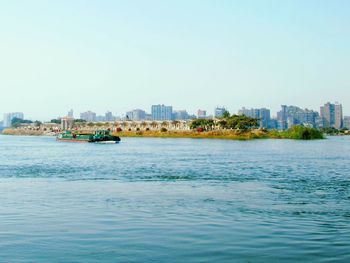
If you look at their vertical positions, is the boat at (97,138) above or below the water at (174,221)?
above

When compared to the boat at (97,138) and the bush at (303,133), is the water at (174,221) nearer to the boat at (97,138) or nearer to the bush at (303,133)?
the boat at (97,138)

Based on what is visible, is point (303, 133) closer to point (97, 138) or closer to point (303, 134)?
point (303, 134)

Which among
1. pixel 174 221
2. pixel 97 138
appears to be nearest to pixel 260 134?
pixel 97 138

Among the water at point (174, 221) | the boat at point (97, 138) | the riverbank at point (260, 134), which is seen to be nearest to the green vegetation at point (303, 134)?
the riverbank at point (260, 134)

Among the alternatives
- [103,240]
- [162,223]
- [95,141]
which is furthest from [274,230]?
[95,141]

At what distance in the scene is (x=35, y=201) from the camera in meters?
24.0

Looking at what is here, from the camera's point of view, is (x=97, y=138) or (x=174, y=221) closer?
(x=174, y=221)

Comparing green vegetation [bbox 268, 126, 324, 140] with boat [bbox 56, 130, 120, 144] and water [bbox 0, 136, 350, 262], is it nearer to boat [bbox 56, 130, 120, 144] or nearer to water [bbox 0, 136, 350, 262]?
boat [bbox 56, 130, 120, 144]

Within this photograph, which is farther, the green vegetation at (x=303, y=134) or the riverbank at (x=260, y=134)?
the riverbank at (x=260, y=134)

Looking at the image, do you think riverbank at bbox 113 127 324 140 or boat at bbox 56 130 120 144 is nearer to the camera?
boat at bbox 56 130 120 144

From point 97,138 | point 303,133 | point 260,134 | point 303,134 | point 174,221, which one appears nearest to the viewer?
point 174,221

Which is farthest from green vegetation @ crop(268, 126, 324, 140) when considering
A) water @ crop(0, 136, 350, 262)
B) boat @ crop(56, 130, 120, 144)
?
water @ crop(0, 136, 350, 262)

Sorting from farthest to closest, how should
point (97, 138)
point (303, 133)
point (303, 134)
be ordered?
point (303, 134) < point (303, 133) < point (97, 138)

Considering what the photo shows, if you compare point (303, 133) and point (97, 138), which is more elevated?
point (303, 133)
